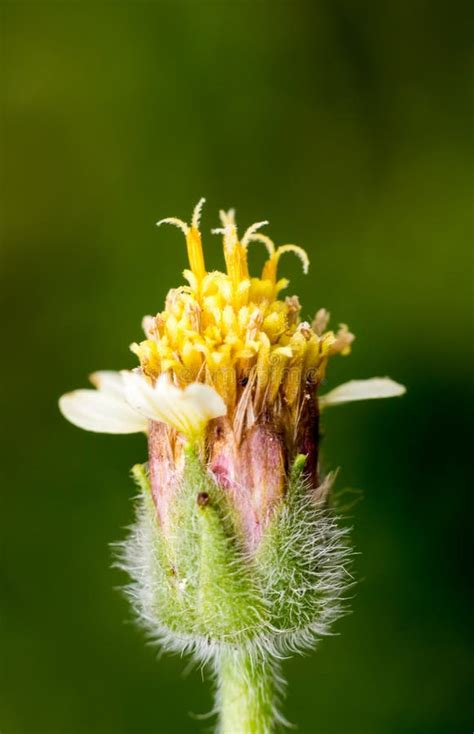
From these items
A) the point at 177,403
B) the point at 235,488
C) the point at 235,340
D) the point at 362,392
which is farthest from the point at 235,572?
the point at 362,392

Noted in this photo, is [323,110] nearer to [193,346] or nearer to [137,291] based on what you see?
[137,291]

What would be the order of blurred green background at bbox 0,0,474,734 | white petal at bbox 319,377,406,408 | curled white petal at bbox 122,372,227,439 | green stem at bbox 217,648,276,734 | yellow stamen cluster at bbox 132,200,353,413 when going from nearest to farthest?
curled white petal at bbox 122,372,227,439 → yellow stamen cluster at bbox 132,200,353,413 → green stem at bbox 217,648,276,734 → white petal at bbox 319,377,406,408 → blurred green background at bbox 0,0,474,734

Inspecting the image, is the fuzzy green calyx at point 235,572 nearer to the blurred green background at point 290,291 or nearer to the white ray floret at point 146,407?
the white ray floret at point 146,407

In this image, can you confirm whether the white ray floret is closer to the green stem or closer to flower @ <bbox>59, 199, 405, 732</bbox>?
flower @ <bbox>59, 199, 405, 732</bbox>

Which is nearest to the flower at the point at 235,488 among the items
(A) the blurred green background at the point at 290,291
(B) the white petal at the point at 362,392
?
(B) the white petal at the point at 362,392

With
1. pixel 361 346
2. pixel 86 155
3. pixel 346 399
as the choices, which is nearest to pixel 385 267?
pixel 361 346

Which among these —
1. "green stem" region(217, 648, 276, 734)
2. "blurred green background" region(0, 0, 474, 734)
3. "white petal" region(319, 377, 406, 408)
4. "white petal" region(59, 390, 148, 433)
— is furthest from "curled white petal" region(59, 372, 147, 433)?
"blurred green background" region(0, 0, 474, 734)

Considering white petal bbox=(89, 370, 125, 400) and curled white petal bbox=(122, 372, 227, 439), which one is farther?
white petal bbox=(89, 370, 125, 400)
